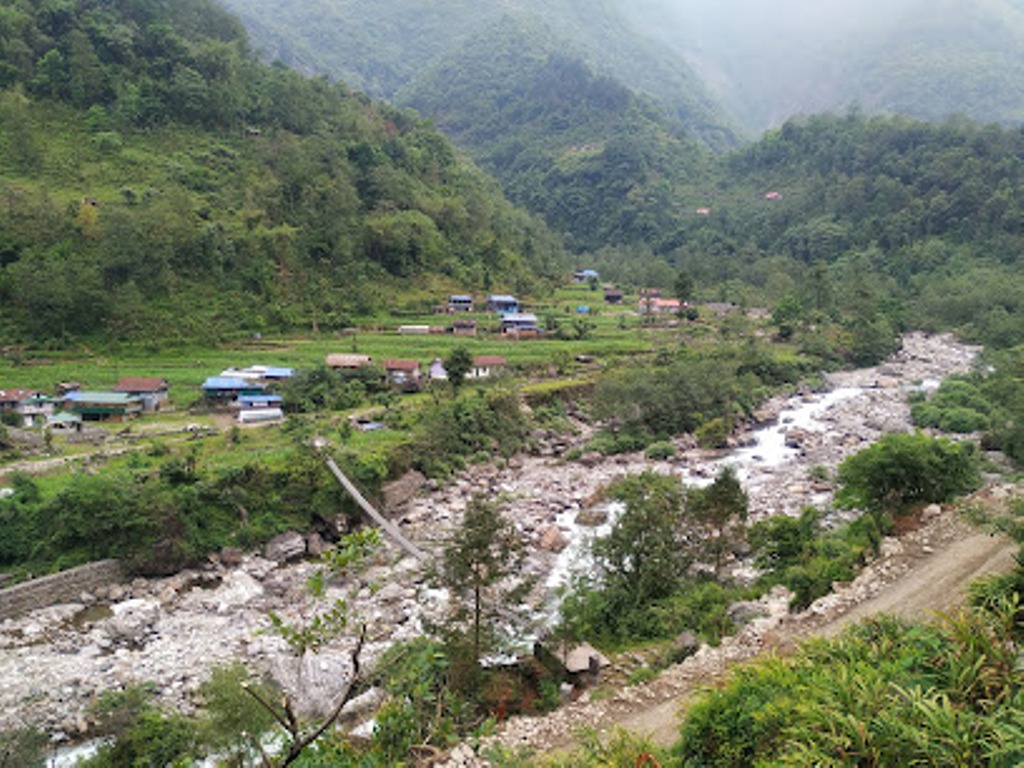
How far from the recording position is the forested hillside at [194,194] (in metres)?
35.0

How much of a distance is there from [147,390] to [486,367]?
51.6 ft

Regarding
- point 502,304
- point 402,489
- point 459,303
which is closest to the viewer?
point 402,489

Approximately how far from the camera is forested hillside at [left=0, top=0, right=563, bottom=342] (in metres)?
35.0

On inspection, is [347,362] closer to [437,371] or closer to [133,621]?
[437,371]

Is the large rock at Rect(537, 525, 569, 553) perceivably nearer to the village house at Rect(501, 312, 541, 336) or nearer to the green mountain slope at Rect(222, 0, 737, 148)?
the village house at Rect(501, 312, 541, 336)

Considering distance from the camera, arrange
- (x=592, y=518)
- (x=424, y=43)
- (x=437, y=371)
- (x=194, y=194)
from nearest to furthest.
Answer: (x=592, y=518)
(x=437, y=371)
(x=194, y=194)
(x=424, y=43)

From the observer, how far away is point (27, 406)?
25266 millimetres

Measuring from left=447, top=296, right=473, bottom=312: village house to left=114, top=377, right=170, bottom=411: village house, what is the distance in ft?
71.4

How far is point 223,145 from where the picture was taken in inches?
1921

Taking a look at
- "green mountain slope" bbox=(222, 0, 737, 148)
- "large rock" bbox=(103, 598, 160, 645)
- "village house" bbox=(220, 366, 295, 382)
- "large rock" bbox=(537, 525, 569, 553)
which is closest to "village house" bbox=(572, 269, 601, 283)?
"village house" bbox=(220, 366, 295, 382)

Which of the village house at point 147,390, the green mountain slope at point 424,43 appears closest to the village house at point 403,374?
the village house at point 147,390

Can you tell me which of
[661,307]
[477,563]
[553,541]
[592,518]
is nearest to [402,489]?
[553,541]

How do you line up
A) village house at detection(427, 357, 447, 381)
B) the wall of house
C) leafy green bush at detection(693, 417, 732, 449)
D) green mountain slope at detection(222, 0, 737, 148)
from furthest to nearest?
green mountain slope at detection(222, 0, 737, 148), village house at detection(427, 357, 447, 381), leafy green bush at detection(693, 417, 732, 449), the wall of house

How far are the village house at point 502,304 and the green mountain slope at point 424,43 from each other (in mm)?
105322
